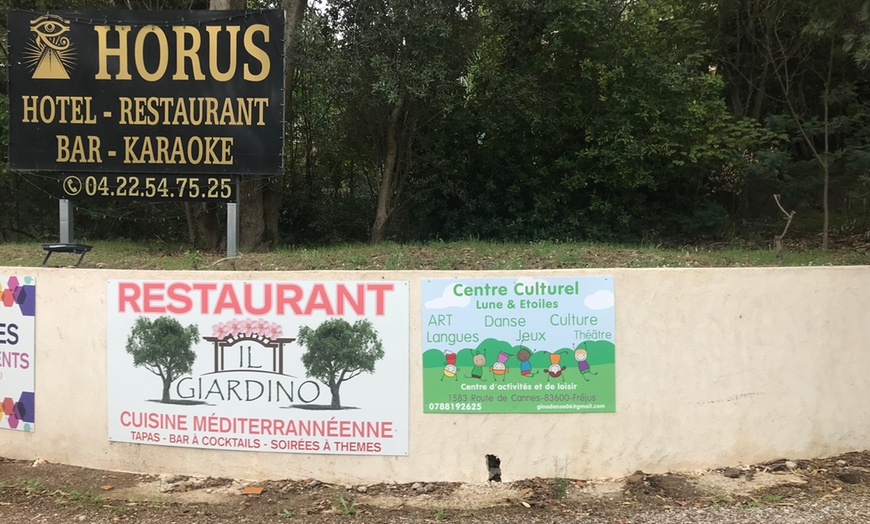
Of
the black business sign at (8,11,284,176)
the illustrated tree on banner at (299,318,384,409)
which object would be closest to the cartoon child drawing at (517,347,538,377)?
the illustrated tree on banner at (299,318,384,409)

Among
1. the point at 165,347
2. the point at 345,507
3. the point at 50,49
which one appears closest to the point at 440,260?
the point at 165,347

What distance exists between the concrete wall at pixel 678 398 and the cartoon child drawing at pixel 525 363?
0.33m

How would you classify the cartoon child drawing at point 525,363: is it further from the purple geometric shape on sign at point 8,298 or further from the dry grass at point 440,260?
the purple geometric shape on sign at point 8,298

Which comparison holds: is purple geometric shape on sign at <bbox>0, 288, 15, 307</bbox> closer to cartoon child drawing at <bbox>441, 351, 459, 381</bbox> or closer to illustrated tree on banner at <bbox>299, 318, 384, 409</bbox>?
illustrated tree on banner at <bbox>299, 318, 384, 409</bbox>

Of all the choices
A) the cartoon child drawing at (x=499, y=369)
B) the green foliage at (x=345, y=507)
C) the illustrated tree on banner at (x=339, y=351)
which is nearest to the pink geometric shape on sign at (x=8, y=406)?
the illustrated tree on banner at (x=339, y=351)

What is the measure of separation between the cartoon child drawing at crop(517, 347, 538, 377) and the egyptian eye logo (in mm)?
6380

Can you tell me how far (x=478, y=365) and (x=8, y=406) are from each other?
3947mm

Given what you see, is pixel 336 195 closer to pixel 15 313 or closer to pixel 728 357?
pixel 15 313

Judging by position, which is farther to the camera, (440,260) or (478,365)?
(440,260)

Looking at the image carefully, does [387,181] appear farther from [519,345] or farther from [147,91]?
[519,345]

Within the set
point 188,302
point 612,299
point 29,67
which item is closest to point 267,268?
point 188,302

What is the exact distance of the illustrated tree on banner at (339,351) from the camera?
17.0 ft

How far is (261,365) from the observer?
526 centimetres

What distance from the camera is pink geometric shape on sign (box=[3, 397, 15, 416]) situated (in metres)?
5.59
